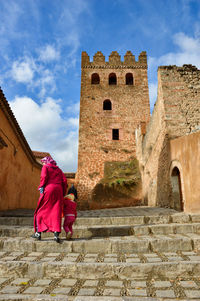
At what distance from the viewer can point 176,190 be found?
23.0 ft

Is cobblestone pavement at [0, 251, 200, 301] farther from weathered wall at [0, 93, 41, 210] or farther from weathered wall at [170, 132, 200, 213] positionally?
weathered wall at [0, 93, 41, 210]

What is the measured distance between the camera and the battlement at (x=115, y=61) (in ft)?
65.5

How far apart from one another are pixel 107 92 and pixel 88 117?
123 inches

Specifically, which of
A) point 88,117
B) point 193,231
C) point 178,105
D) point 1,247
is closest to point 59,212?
point 1,247

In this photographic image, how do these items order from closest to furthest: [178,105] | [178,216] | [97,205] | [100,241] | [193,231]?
[100,241], [193,231], [178,216], [178,105], [97,205]

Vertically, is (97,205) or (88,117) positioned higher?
(88,117)

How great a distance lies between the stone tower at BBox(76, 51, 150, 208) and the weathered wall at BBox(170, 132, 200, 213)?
10053 millimetres

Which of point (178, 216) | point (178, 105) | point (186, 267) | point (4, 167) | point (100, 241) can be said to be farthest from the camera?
point (178, 105)

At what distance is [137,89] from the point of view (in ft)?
62.8

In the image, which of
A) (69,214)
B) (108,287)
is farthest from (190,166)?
(108,287)

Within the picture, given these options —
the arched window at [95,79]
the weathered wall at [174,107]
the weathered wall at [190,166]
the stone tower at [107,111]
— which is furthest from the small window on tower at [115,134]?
the weathered wall at [190,166]

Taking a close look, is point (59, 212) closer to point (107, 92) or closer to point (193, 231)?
point (193, 231)

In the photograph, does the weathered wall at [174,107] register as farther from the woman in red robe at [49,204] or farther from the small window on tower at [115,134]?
the small window on tower at [115,134]

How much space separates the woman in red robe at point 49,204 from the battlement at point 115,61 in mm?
18126
